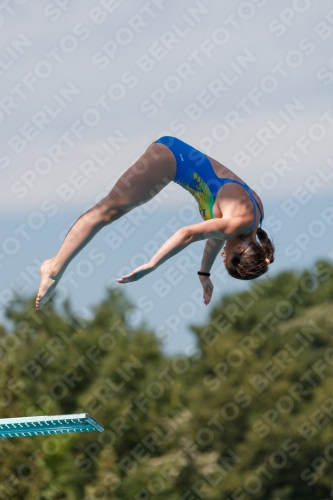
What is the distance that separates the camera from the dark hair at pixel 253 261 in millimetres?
6660

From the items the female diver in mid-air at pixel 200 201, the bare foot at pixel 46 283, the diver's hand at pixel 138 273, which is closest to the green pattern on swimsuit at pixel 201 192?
the female diver in mid-air at pixel 200 201

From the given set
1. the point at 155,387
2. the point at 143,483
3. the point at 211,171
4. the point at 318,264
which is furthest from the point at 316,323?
the point at 211,171

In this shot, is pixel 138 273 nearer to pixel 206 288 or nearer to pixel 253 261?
pixel 253 261

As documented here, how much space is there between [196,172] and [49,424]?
2094 millimetres

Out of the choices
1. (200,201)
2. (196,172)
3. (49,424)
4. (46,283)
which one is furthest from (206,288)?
(49,424)

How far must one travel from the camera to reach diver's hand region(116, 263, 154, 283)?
20.6 ft

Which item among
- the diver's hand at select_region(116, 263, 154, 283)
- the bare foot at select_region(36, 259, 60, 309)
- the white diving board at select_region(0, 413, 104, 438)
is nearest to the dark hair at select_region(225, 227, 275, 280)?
the diver's hand at select_region(116, 263, 154, 283)

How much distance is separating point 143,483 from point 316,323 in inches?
406

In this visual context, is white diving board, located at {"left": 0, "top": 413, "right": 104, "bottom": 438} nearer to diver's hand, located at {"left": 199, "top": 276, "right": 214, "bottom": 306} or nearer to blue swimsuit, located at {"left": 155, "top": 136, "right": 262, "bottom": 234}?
diver's hand, located at {"left": 199, "top": 276, "right": 214, "bottom": 306}

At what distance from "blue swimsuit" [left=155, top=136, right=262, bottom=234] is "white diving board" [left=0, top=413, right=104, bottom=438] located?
173 cm

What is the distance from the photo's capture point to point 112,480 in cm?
2641

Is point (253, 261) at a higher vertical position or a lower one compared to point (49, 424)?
higher

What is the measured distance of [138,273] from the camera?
20.7ft

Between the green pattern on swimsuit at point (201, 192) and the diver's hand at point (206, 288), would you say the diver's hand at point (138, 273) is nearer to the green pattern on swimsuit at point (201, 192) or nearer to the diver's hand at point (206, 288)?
the green pattern on swimsuit at point (201, 192)
